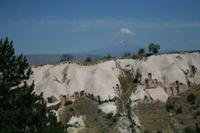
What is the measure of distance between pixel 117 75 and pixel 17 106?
26.9 m

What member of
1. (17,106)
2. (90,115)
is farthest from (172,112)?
(17,106)

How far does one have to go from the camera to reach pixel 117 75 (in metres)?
47.5

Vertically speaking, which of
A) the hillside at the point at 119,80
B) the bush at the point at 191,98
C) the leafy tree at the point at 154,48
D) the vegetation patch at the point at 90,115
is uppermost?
the leafy tree at the point at 154,48

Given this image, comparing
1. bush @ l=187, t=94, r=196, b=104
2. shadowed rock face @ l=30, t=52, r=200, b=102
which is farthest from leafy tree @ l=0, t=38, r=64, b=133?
bush @ l=187, t=94, r=196, b=104

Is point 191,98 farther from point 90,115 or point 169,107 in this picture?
point 90,115

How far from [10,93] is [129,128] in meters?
17.9

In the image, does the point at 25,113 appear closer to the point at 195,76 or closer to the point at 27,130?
the point at 27,130

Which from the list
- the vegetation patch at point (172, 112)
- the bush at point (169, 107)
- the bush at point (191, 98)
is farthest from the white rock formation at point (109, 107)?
the bush at point (191, 98)

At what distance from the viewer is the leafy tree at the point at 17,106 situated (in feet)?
66.6

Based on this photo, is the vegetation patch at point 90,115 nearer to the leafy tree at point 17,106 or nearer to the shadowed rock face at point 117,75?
the shadowed rock face at point 117,75

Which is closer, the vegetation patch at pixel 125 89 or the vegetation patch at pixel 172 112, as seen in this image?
the vegetation patch at pixel 172 112

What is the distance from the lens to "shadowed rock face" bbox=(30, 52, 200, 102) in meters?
44.2

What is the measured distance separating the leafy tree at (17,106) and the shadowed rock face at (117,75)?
2027 cm

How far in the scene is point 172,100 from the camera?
4369 cm
